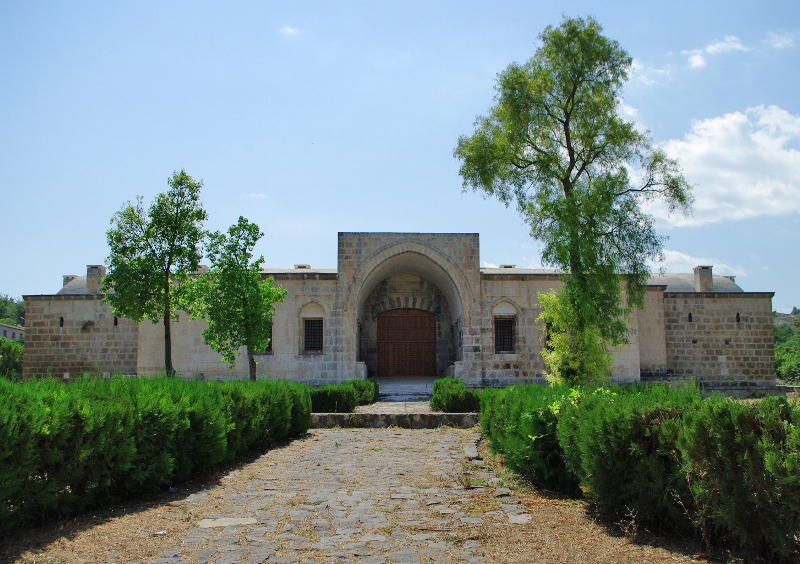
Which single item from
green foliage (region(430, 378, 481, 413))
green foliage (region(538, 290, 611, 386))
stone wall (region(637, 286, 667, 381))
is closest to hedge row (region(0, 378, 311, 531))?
green foliage (region(430, 378, 481, 413))

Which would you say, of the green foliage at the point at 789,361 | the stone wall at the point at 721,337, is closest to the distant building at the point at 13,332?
the stone wall at the point at 721,337

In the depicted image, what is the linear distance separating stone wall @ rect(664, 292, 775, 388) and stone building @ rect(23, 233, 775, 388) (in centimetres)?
4

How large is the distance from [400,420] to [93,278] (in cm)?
1623

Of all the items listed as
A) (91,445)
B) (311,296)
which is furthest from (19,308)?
(91,445)

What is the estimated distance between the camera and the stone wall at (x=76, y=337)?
22000mm

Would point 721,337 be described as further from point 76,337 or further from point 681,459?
point 76,337

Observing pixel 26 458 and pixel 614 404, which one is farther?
pixel 614 404

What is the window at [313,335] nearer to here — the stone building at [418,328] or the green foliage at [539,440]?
the stone building at [418,328]

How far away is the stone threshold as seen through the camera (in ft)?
41.8

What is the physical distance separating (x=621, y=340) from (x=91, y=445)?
15163 mm

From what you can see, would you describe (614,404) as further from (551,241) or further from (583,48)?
(583,48)

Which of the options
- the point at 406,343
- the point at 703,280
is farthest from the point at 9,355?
the point at 703,280

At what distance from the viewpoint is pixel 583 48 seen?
16.7 meters

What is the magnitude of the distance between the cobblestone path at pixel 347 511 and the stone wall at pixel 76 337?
1508 centimetres
